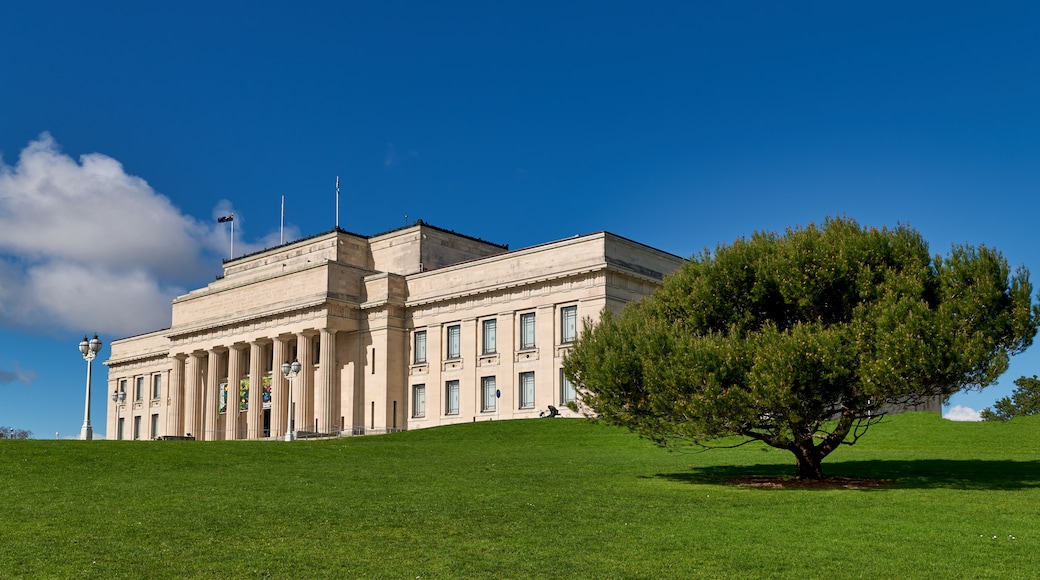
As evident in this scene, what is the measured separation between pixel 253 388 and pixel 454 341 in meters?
17.1

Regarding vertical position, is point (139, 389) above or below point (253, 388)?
above

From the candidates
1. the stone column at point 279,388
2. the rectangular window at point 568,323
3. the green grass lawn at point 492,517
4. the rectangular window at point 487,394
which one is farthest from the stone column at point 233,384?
the green grass lawn at point 492,517

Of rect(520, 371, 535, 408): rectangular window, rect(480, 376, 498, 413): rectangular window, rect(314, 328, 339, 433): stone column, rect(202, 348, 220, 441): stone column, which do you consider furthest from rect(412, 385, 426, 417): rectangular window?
rect(202, 348, 220, 441): stone column

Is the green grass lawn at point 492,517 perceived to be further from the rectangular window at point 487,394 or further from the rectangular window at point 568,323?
the rectangular window at point 487,394

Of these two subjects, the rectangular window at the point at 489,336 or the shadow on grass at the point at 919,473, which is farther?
the rectangular window at the point at 489,336

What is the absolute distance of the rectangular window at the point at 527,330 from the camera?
211 feet

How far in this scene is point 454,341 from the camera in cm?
6869

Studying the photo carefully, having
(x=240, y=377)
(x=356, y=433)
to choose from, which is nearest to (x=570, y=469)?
(x=356, y=433)

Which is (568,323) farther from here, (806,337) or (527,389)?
(806,337)

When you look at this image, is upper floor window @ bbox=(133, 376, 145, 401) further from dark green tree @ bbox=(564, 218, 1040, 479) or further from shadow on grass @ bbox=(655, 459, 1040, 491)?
dark green tree @ bbox=(564, 218, 1040, 479)

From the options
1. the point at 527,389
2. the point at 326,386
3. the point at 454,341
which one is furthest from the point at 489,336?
the point at 326,386

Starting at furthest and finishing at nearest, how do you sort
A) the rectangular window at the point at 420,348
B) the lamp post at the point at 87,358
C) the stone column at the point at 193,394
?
1. the stone column at the point at 193,394
2. the rectangular window at the point at 420,348
3. the lamp post at the point at 87,358

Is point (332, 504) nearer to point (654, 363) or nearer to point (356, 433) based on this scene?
point (654, 363)

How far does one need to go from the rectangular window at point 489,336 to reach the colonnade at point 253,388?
10.7 meters
